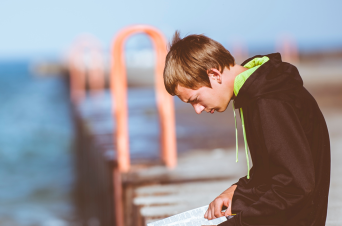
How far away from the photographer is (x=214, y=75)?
5.44 feet

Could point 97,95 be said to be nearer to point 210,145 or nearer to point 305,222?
point 210,145

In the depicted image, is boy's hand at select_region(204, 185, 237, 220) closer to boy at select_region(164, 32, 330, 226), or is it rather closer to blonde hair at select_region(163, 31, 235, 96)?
boy at select_region(164, 32, 330, 226)

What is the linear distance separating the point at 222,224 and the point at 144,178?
6.89 ft

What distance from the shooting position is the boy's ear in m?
1.64

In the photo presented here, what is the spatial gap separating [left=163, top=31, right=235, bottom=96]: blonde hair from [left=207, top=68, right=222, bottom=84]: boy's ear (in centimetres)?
1

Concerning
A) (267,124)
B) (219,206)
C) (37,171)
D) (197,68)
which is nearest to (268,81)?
(267,124)

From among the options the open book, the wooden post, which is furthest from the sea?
the open book

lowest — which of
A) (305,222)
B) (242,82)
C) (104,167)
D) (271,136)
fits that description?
(104,167)

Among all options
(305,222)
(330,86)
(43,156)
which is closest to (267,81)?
(305,222)

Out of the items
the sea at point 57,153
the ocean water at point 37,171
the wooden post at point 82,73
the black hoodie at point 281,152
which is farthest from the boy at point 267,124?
the wooden post at point 82,73

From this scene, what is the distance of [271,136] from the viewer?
1526mm

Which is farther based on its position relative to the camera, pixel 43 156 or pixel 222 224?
pixel 43 156

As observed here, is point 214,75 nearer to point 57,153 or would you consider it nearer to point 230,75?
point 230,75

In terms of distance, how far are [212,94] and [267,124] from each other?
0.25m
